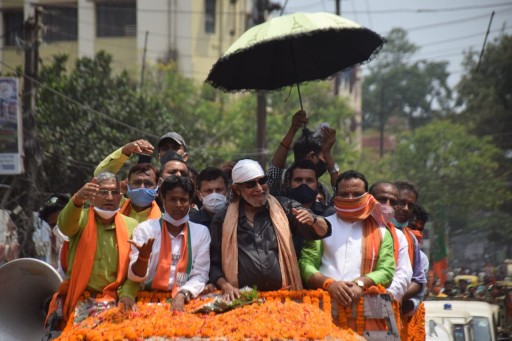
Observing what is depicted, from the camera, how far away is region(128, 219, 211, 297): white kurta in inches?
271

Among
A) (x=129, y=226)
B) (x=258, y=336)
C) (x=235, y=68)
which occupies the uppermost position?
(x=235, y=68)

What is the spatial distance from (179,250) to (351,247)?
126cm

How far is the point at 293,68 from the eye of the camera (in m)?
9.25

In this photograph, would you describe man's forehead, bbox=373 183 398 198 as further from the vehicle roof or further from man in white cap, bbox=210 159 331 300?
the vehicle roof

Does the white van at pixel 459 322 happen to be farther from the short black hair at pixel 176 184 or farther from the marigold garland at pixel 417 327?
the short black hair at pixel 176 184

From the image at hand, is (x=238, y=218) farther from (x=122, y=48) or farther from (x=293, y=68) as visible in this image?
(x=122, y=48)

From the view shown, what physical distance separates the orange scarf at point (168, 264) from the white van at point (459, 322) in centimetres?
454

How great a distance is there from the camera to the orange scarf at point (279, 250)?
6867mm

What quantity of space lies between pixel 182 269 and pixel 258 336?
3.98 feet

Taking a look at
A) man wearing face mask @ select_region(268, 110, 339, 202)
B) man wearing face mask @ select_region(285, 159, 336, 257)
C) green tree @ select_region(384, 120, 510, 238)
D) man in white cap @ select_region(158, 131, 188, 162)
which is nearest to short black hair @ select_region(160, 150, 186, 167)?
man in white cap @ select_region(158, 131, 188, 162)

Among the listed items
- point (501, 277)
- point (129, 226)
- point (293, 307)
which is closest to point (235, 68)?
point (129, 226)

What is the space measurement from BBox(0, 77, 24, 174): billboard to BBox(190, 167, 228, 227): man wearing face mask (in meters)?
12.1

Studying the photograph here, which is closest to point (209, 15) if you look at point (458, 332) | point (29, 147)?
point (29, 147)

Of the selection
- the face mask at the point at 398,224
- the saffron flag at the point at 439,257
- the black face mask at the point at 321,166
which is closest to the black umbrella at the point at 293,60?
the black face mask at the point at 321,166
